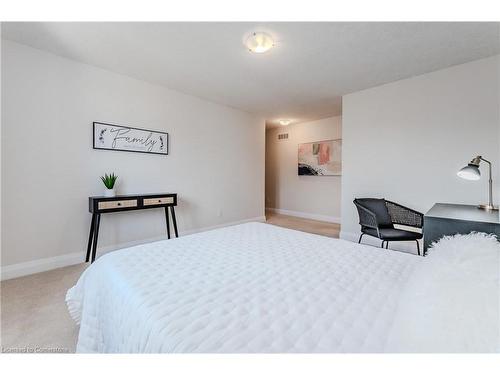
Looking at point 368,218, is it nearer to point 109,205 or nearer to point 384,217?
point 384,217

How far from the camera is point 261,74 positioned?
9.84 ft

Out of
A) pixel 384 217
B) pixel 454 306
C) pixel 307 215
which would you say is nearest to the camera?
pixel 454 306

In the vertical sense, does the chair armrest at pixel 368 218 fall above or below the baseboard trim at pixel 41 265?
above

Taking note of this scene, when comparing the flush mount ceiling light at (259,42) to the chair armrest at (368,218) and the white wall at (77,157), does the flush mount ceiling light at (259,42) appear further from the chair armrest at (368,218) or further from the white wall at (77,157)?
the chair armrest at (368,218)

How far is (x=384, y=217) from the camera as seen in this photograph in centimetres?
304

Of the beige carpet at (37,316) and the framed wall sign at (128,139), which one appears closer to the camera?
the beige carpet at (37,316)

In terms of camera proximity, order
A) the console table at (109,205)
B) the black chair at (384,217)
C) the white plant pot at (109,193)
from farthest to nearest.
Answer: the white plant pot at (109,193) → the black chair at (384,217) → the console table at (109,205)

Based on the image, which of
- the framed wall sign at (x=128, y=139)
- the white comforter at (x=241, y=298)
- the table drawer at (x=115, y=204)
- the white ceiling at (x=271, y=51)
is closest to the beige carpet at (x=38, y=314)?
the white comforter at (x=241, y=298)

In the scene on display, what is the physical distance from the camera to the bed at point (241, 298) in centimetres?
68

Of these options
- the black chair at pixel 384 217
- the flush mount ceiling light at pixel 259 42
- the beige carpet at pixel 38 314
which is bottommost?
the beige carpet at pixel 38 314

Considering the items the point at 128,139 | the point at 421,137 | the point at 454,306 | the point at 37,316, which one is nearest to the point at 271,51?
the point at 128,139

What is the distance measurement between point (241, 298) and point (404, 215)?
10.1ft

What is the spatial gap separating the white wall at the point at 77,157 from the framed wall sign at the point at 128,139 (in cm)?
8

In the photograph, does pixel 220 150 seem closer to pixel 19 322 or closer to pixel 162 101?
pixel 162 101
